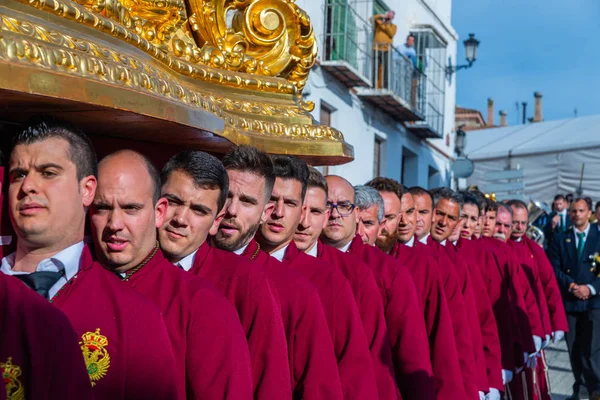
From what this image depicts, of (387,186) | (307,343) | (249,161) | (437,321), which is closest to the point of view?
(249,161)

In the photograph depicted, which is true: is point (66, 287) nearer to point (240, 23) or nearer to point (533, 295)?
point (240, 23)

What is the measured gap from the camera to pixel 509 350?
7.20 metres

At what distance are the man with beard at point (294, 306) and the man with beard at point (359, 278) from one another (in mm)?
670

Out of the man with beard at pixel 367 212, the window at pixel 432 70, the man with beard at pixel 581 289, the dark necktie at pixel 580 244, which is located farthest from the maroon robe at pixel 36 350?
the window at pixel 432 70

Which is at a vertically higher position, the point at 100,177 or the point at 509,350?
the point at 100,177

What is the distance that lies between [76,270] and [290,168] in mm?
1432

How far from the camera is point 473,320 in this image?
19.0 feet

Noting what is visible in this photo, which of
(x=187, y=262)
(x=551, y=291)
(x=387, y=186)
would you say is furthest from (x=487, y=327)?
(x=187, y=262)

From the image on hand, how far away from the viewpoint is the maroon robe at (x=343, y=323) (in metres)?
3.68

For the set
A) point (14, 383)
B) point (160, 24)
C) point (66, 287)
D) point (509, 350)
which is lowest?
point (509, 350)

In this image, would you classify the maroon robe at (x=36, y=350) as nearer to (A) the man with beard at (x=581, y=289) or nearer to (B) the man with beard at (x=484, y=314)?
(B) the man with beard at (x=484, y=314)

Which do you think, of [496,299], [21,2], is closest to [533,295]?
[496,299]

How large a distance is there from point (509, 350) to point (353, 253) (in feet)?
9.41

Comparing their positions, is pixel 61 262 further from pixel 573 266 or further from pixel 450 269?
pixel 573 266
